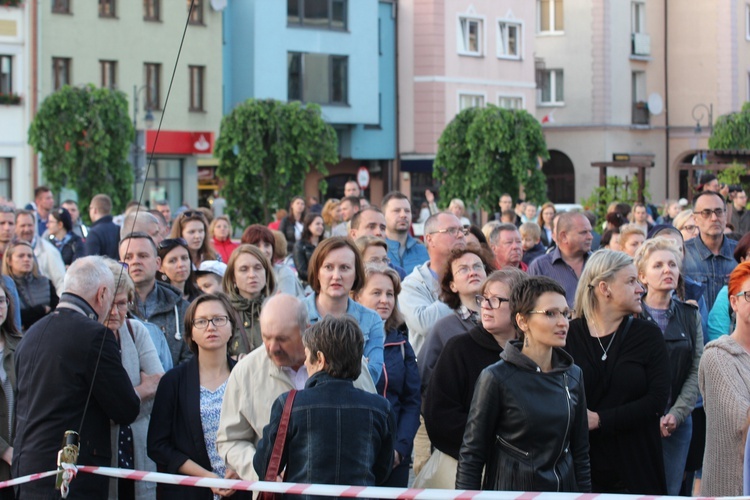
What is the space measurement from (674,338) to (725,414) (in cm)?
152

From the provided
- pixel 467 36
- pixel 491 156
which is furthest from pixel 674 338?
pixel 467 36

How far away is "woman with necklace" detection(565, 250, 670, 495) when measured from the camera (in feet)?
22.1

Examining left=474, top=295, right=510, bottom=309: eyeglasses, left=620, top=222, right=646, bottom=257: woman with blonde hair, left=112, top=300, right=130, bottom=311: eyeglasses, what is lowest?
left=112, top=300, right=130, bottom=311: eyeglasses

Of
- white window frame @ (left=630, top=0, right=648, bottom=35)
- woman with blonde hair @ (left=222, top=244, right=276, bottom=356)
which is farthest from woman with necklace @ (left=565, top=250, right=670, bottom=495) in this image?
white window frame @ (left=630, top=0, right=648, bottom=35)

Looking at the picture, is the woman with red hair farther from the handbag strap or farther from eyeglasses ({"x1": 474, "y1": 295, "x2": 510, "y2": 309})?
the handbag strap

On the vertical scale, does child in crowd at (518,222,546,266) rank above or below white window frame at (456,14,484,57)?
below

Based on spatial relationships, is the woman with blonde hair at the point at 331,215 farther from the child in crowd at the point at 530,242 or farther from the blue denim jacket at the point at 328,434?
the blue denim jacket at the point at 328,434

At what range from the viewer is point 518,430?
18.1 feet

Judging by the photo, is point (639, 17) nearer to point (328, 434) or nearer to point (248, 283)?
point (248, 283)

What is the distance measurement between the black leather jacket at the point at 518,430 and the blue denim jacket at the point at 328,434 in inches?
17.6

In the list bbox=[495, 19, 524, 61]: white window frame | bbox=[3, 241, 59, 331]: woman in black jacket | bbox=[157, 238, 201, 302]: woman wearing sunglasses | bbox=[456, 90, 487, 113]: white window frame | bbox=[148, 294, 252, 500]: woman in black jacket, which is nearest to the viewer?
bbox=[148, 294, 252, 500]: woman in black jacket

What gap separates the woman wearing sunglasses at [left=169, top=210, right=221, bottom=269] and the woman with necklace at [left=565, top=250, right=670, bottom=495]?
4.46m

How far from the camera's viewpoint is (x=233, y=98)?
43375 mm

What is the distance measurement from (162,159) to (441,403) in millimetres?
36182
